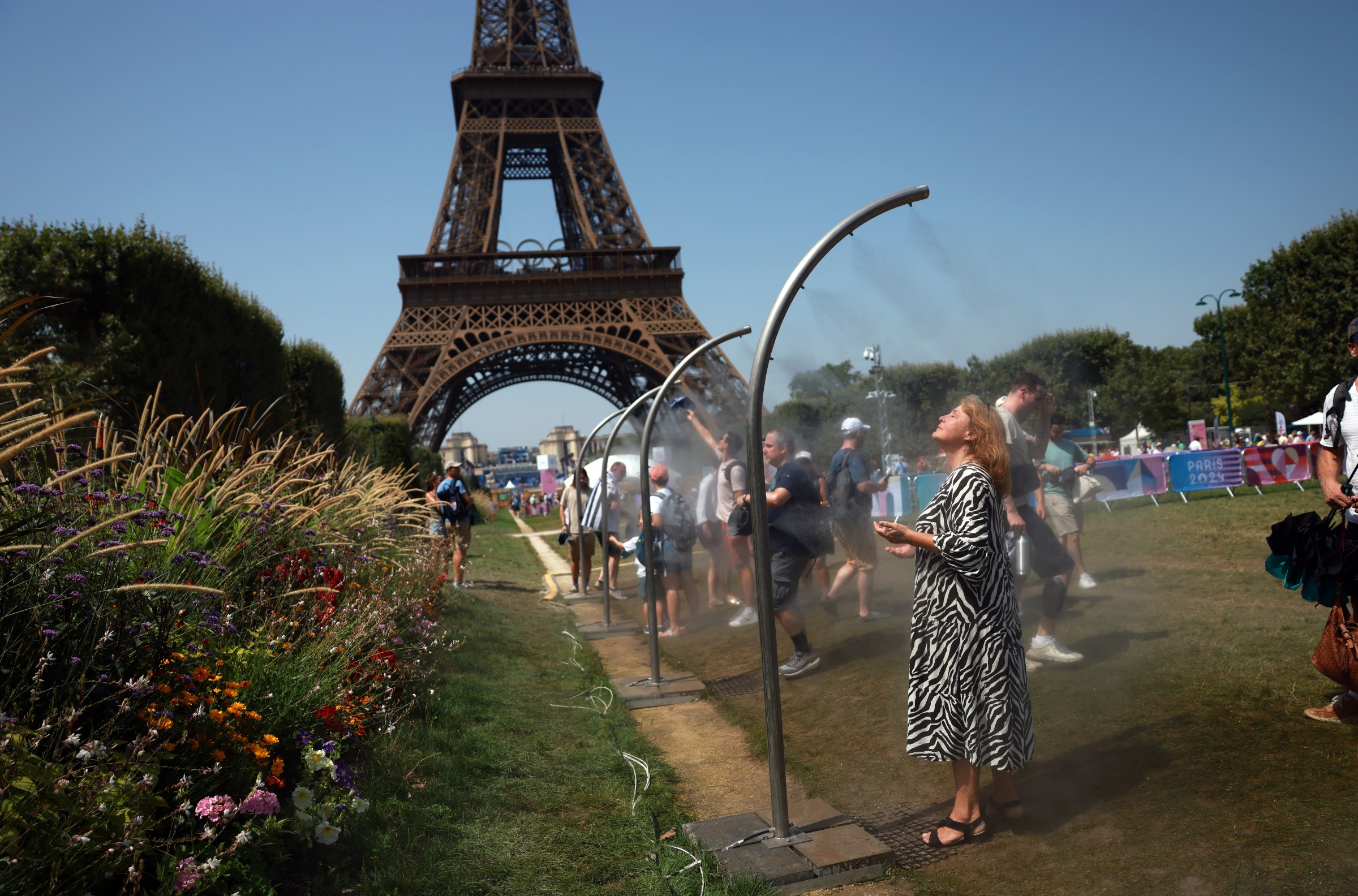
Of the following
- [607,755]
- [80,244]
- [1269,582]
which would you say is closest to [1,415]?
[607,755]

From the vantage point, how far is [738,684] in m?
6.74

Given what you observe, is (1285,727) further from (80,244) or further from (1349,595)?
(80,244)

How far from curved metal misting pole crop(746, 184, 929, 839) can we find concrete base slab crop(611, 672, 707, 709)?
8.78ft

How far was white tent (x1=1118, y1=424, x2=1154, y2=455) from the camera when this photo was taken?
39875 millimetres

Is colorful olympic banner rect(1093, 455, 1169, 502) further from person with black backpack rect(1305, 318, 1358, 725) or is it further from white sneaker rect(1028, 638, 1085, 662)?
person with black backpack rect(1305, 318, 1358, 725)

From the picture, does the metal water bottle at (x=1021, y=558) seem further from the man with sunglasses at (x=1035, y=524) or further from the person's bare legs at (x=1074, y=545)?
the person's bare legs at (x=1074, y=545)

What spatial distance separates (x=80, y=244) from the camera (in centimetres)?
1284

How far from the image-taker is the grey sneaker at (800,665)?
6.54m

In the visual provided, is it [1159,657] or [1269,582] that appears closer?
[1159,657]

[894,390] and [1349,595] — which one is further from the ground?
[894,390]

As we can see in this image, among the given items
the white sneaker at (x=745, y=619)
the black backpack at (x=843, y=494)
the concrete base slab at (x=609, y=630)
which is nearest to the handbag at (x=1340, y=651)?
the black backpack at (x=843, y=494)

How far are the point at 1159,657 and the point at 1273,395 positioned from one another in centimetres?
3152

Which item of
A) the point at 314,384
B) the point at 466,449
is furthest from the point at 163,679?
the point at 466,449

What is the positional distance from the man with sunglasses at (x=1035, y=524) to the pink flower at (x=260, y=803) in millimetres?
4003
